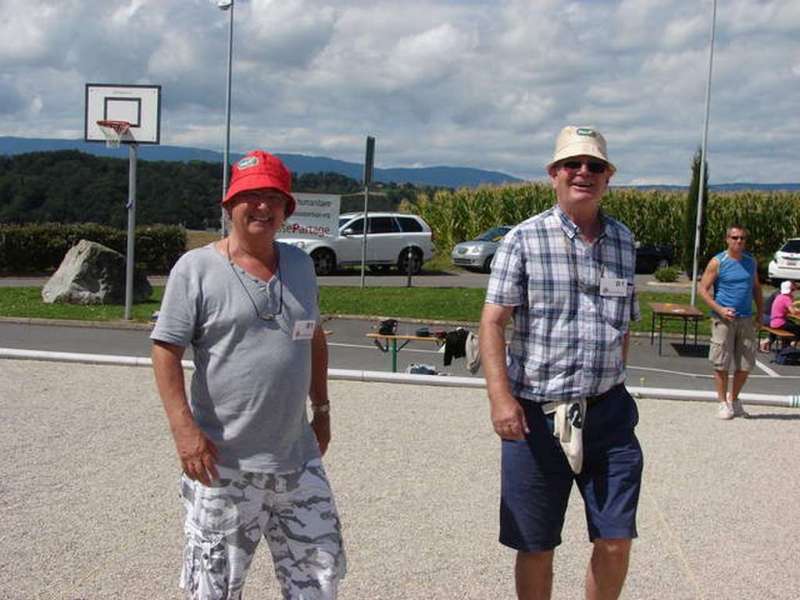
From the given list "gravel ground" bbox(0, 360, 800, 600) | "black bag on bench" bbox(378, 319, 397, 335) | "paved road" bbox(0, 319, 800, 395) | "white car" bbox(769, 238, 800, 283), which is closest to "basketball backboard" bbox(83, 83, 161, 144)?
"paved road" bbox(0, 319, 800, 395)

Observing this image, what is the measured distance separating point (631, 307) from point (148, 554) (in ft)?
8.16

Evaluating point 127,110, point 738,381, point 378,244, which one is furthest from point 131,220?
point 378,244

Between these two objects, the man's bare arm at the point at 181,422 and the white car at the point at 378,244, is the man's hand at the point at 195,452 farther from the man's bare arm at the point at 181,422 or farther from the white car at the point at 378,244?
the white car at the point at 378,244

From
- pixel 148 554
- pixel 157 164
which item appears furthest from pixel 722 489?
pixel 157 164

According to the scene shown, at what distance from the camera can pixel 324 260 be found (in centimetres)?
2809

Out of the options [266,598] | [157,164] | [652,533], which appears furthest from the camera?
[157,164]

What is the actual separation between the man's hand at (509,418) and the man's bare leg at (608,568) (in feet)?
1.75

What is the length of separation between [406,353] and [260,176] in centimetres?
1061

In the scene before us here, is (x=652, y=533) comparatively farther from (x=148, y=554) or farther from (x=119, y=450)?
(x=119, y=450)

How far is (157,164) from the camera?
162 ft

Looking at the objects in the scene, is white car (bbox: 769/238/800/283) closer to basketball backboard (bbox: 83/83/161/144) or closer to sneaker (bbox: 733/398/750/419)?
basketball backboard (bbox: 83/83/161/144)

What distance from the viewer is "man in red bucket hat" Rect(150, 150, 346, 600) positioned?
3.24 meters

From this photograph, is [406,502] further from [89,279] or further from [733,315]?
[89,279]

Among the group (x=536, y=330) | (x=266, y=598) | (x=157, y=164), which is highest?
(x=157, y=164)
